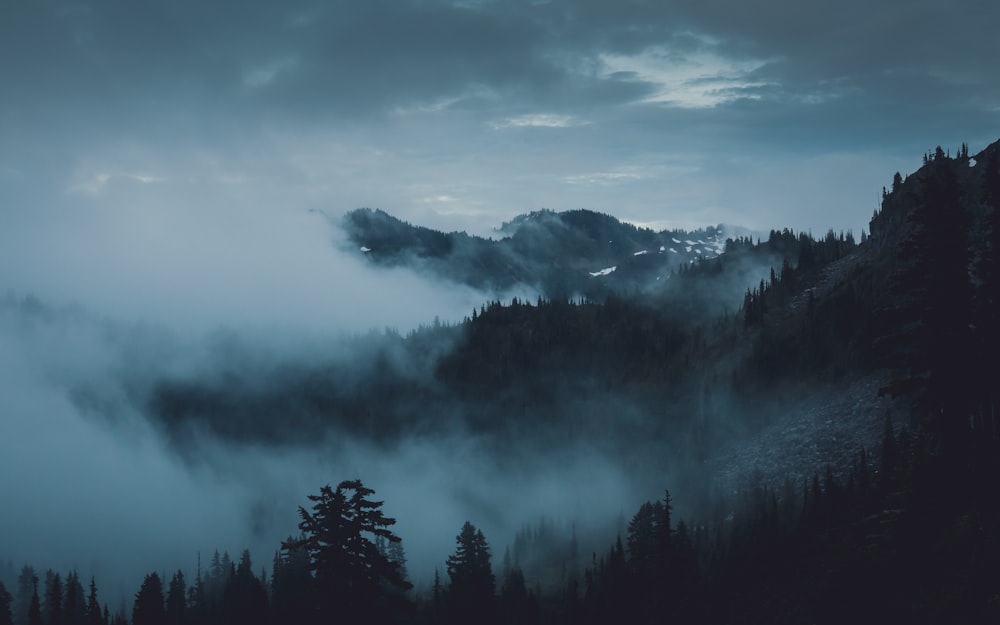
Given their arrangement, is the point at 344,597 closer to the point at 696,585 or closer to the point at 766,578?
the point at 766,578

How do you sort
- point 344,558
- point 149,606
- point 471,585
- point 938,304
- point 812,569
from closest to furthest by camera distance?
point 344,558, point 938,304, point 812,569, point 471,585, point 149,606

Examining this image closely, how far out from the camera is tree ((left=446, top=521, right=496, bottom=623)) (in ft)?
345

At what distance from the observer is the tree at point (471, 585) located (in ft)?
345

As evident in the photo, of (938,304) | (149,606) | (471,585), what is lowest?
(149,606)

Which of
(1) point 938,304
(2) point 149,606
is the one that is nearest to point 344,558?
(1) point 938,304

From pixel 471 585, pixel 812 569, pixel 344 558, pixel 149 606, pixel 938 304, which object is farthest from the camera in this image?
pixel 149 606

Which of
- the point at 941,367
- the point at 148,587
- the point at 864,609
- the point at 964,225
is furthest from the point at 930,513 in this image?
the point at 148,587

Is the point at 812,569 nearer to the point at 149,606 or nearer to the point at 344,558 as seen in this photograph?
the point at 344,558

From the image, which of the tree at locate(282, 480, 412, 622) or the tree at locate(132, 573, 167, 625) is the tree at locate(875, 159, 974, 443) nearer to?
the tree at locate(282, 480, 412, 622)

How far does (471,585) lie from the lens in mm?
115938

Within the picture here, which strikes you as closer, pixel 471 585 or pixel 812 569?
pixel 812 569

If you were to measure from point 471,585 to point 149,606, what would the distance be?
82.5 m

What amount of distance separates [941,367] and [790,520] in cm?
16410

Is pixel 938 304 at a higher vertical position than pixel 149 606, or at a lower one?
higher
